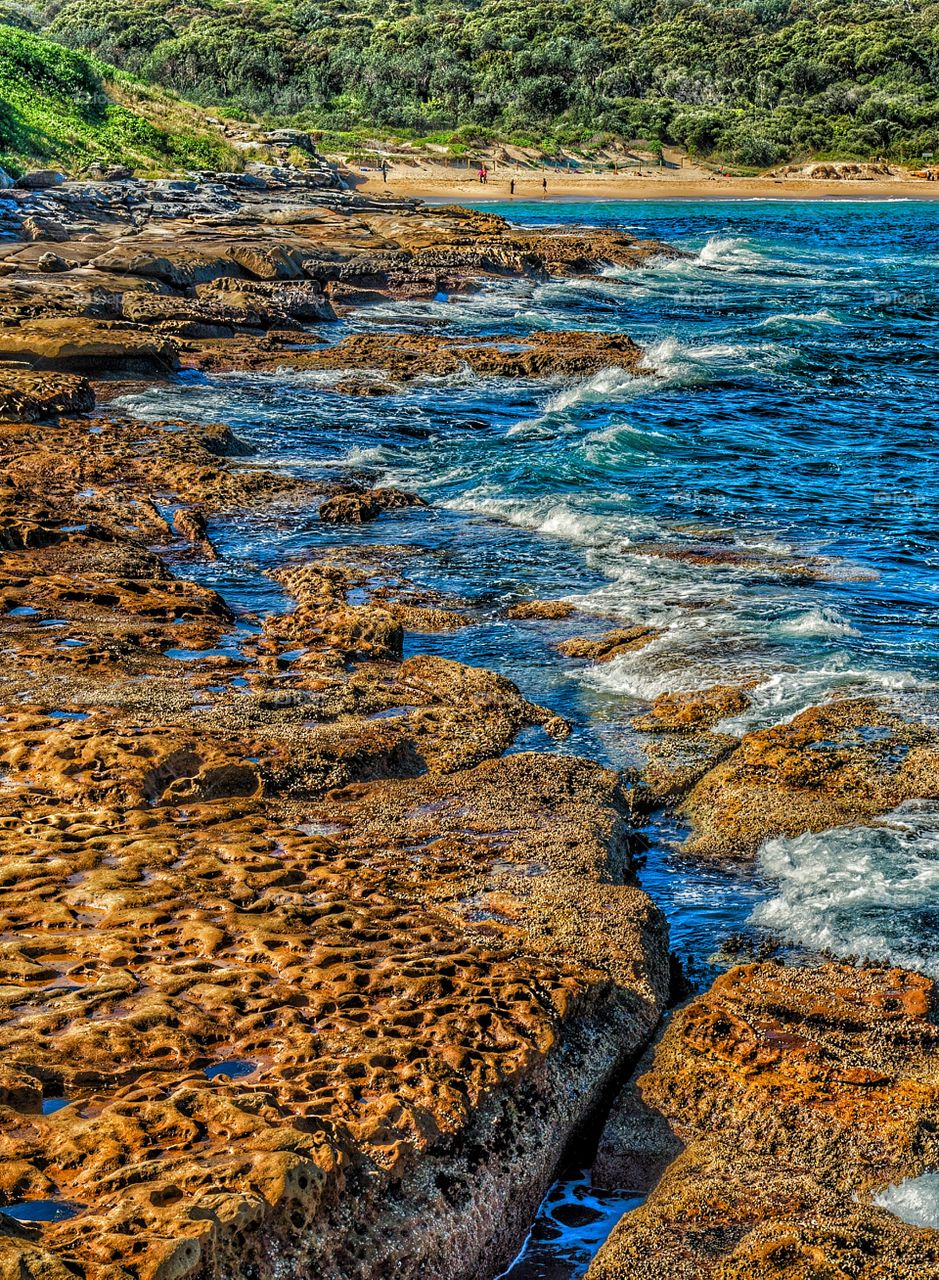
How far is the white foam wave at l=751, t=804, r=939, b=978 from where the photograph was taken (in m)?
6.24

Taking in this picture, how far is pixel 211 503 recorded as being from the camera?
13969 mm

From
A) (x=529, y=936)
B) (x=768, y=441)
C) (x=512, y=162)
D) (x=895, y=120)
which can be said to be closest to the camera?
(x=529, y=936)

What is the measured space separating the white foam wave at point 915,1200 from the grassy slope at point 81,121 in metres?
42.8

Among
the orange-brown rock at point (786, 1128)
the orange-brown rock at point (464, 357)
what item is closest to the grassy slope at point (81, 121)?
the orange-brown rock at point (464, 357)

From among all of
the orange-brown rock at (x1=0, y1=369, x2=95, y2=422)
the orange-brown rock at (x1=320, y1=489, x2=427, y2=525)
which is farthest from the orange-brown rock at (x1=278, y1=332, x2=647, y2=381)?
the orange-brown rock at (x1=320, y1=489, x2=427, y2=525)

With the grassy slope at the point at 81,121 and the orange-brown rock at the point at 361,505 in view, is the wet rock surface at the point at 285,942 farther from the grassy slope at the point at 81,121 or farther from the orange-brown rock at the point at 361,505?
the grassy slope at the point at 81,121

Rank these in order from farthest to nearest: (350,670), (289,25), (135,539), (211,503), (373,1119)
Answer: (289,25), (211,503), (135,539), (350,670), (373,1119)

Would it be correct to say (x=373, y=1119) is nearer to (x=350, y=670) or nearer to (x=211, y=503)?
(x=350, y=670)

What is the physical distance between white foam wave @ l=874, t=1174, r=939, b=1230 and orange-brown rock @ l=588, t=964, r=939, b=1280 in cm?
4

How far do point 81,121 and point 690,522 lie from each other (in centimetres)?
4253

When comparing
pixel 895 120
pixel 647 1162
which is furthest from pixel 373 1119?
pixel 895 120

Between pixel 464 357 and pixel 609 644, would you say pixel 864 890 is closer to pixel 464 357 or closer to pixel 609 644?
pixel 609 644

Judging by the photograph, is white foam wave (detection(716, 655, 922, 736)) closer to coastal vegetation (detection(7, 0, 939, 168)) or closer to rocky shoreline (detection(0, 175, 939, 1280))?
rocky shoreline (detection(0, 175, 939, 1280))

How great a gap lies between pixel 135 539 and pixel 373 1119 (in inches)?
341
